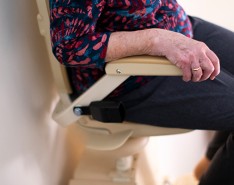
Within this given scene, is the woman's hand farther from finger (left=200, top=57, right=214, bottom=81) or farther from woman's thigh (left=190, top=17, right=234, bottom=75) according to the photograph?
woman's thigh (left=190, top=17, right=234, bottom=75)

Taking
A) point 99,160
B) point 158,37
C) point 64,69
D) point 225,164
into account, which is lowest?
point 99,160

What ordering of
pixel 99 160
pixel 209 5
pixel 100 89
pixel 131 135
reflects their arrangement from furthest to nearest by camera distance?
pixel 209 5, pixel 99 160, pixel 131 135, pixel 100 89

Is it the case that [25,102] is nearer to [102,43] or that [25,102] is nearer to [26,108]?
[26,108]

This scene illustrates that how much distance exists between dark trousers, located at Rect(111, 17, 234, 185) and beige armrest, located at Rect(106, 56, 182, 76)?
0.13 meters

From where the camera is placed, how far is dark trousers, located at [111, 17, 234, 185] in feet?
2.76

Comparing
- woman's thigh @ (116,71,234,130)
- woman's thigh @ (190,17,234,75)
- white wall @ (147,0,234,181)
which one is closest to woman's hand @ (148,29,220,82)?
woman's thigh @ (116,71,234,130)

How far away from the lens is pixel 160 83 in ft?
2.92

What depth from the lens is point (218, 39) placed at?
38.4 inches

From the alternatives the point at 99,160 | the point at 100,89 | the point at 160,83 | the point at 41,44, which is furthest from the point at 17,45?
the point at 99,160

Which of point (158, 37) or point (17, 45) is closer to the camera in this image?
point (158, 37)

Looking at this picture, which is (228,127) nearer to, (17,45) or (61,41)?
(61,41)

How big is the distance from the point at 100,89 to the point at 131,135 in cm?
17

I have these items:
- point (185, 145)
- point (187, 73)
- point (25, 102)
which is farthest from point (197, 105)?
point (185, 145)

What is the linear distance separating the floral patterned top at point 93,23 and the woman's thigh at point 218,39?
148mm
